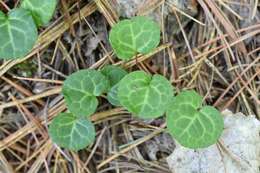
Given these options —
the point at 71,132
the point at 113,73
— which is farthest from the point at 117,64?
the point at 71,132

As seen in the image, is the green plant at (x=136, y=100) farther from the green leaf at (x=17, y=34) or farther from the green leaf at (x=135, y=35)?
the green leaf at (x=17, y=34)

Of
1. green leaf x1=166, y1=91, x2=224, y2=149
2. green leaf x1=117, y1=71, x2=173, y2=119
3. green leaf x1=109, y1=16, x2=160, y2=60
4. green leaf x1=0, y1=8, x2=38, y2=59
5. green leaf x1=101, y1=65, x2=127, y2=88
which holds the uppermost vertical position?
green leaf x1=0, y1=8, x2=38, y2=59

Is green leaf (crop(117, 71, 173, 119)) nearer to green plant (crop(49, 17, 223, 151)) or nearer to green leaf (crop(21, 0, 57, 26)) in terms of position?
green plant (crop(49, 17, 223, 151))

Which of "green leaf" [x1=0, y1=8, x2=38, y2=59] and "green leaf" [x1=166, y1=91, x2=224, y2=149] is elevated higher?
"green leaf" [x1=0, y1=8, x2=38, y2=59]

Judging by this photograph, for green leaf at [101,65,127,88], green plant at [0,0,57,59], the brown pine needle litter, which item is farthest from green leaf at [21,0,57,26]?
green leaf at [101,65,127,88]

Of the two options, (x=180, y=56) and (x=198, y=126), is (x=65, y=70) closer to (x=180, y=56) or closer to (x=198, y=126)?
(x=180, y=56)

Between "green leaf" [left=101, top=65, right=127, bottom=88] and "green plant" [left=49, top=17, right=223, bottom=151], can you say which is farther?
"green leaf" [left=101, top=65, right=127, bottom=88]

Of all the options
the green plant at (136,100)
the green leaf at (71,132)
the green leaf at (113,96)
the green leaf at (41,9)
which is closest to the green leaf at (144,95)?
the green plant at (136,100)
